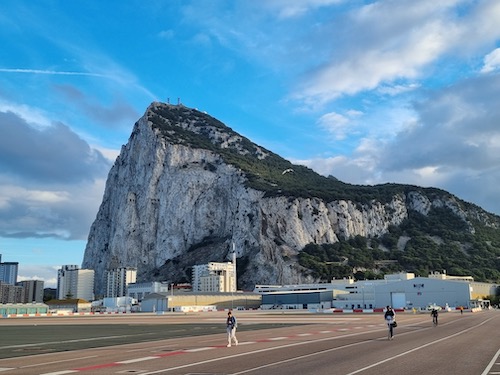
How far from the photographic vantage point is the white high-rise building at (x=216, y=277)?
17712 cm

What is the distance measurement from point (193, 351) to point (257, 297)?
423 feet

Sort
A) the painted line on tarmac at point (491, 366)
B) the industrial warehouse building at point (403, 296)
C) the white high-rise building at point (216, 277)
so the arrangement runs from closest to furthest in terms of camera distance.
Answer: the painted line on tarmac at point (491, 366)
the industrial warehouse building at point (403, 296)
the white high-rise building at point (216, 277)

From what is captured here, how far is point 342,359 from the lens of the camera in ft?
58.7

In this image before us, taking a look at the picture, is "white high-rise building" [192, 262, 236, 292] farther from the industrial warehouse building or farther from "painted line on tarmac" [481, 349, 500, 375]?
"painted line on tarmac" [481, 349, 500, 375]

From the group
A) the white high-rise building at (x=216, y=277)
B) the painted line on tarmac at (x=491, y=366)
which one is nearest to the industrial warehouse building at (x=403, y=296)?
the white high-rise building at (x=216, y=277)

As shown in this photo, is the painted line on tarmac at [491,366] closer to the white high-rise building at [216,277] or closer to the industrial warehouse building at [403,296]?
the industrial warehouse building at [403,296]

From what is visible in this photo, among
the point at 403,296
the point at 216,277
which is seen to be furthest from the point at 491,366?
the point at 216,277

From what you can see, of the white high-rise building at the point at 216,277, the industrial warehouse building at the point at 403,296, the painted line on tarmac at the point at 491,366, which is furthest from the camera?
the white high-rise building at the point at 216,277

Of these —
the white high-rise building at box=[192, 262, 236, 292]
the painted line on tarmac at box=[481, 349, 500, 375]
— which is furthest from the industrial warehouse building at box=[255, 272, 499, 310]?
the painted line on tarmac at box=[481, 349, 500, 375]

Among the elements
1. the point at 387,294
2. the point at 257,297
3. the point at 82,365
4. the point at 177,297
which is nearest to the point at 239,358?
the point at 82,365

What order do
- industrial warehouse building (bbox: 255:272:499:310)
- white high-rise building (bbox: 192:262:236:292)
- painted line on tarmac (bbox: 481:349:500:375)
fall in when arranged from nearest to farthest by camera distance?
painted line on tarmac (bbox: 481:349:500:375)
industrial warehouse building (bbox: 255:272:499:310)
white high-rise building (bbox: 192:262:236:292)

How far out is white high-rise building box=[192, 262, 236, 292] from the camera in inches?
6973

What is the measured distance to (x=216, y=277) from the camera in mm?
177750

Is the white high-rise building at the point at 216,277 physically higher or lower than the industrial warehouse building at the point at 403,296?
higher
